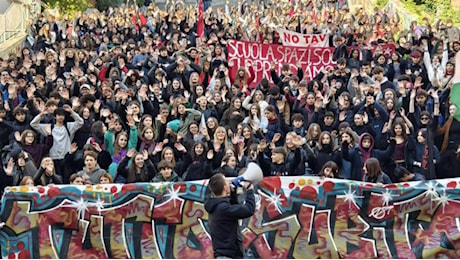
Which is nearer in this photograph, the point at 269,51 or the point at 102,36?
the point at 269,51

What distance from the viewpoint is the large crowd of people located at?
10.3 metres

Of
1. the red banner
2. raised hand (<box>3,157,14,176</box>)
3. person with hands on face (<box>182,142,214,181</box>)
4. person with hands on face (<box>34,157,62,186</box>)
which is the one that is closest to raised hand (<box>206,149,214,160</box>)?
person with hands on face (<box>182,142,214,181</box>)

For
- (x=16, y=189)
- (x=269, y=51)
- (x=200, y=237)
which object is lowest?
(x=200, y=237)

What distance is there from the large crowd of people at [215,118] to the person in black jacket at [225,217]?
2540 mm

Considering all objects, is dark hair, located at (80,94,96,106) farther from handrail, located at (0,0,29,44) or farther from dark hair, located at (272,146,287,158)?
handrail, located at (0,0,29,44)

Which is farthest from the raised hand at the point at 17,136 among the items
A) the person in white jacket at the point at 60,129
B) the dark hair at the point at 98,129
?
the dark hair at the point at 98,129

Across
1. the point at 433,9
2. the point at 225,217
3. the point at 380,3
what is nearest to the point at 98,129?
the point at 225,217

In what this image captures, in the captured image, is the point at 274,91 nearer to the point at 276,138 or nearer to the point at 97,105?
the point at 276,138

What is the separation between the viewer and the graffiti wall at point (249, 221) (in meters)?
8.84

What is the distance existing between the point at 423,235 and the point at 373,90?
481 cm

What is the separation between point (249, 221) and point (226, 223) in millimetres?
1975

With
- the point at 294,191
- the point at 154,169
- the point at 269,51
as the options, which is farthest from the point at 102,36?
the point at 294,191

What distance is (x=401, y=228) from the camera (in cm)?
890

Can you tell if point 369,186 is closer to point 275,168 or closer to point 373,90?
point 275,168
